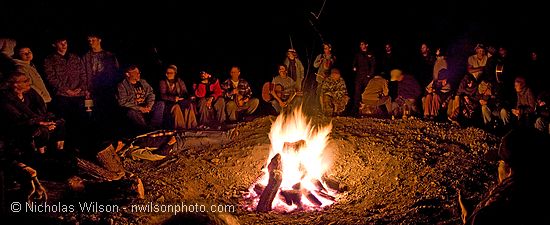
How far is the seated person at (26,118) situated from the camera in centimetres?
633

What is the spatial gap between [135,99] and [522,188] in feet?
22.7

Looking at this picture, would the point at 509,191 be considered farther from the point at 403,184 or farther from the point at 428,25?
the point at 428,25

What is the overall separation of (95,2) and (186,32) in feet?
8.93

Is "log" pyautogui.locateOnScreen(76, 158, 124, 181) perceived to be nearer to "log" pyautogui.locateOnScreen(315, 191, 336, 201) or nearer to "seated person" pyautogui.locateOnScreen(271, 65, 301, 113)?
"log" pyautogui.locateOnScreen(315, 191, 336, 201)

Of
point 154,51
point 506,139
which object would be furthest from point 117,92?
point 506,139

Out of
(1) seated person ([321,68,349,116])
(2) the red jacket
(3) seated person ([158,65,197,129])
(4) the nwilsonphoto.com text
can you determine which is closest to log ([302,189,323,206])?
(4) the nwilsonphoto.com text

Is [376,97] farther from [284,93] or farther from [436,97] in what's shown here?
[284,93]

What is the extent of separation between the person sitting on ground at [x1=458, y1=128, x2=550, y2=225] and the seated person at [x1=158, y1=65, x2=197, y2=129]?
6447mm

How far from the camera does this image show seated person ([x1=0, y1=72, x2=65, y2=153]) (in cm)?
633

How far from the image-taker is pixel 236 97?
31.2ft

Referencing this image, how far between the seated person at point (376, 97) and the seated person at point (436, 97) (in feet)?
2.82

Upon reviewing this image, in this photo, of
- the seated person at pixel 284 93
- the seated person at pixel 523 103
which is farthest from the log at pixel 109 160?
the seated person at pixel 523 103

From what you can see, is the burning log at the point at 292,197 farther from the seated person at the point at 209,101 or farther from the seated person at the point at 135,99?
the seated person at the point at 135,99

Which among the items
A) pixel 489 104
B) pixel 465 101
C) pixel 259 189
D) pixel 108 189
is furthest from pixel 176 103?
pixel 489 104
